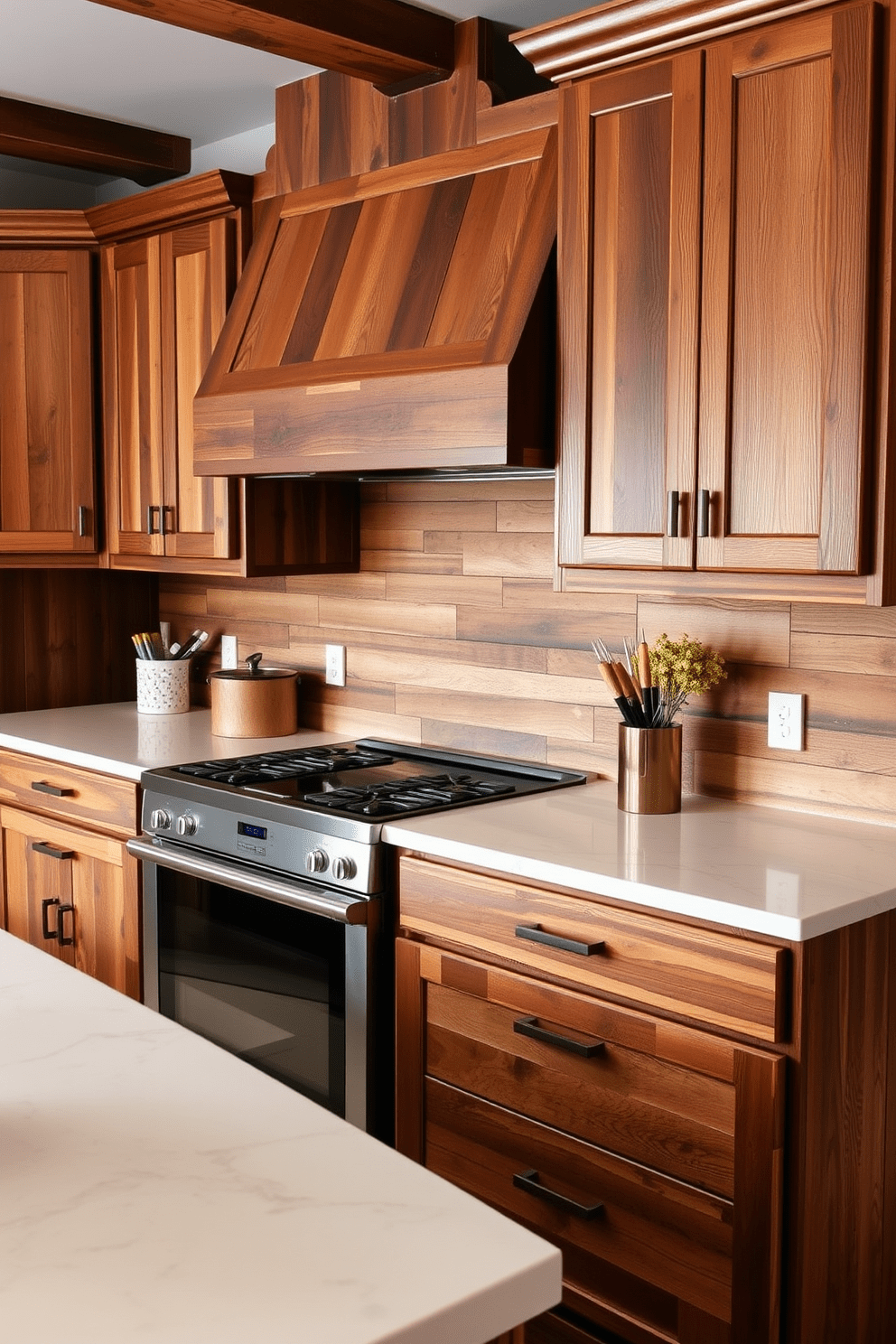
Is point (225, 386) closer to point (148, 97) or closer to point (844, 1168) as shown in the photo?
point (148, 97)

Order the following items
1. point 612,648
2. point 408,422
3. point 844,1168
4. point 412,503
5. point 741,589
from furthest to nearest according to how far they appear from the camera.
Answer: point 412,503, point 612,648, point 408,422, point 741,589, point 844,1168

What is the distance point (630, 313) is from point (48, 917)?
85.2 inches

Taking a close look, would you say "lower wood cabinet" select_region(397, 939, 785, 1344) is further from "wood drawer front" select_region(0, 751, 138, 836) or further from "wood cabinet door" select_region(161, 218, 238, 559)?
"wood cabinet door" select_region(161, 218, 238, 559)

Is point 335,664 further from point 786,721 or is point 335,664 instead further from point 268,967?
point 786,721

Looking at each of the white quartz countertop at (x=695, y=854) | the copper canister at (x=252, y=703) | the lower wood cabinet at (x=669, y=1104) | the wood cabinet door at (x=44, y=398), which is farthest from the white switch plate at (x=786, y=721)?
the wood cabinet door at (x=44, y=398)

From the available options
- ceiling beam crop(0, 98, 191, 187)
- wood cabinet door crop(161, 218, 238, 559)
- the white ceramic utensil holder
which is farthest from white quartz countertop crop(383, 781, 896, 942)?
ceiling beam crop(0, 98, 191, 187)

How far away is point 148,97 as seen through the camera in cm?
342

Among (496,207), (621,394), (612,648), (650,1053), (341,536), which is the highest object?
(496,207)

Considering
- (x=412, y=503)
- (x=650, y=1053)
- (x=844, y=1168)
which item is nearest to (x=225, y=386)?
(x=412, y=503)

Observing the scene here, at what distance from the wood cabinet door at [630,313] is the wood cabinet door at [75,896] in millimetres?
1418

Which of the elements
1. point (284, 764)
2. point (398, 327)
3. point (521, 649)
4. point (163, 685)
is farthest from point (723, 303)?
point (163, 685)

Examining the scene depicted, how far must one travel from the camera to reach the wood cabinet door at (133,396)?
3.50 metres

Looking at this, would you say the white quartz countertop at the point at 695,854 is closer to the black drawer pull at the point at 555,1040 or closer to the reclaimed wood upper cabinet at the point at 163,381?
the black drawer pull at the point at 555,1040

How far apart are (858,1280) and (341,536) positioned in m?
2.15
